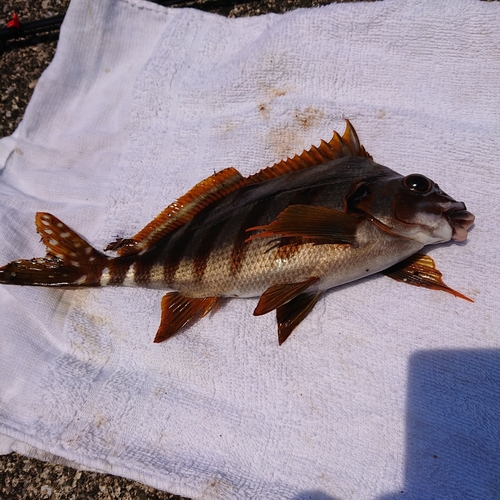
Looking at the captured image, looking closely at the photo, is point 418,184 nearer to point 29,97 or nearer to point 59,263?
point 59,263

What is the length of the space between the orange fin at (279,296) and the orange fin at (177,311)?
1.03 ft

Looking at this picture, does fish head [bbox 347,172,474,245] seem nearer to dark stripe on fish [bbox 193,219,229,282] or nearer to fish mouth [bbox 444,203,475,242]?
fish mouth [bbox 444,203,475,242]

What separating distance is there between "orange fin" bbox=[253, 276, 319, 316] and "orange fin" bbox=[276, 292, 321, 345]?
0.20 ft

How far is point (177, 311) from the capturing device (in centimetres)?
224

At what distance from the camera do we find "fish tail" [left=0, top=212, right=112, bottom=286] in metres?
2.27

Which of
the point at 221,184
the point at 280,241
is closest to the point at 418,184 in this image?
the point at 280,241

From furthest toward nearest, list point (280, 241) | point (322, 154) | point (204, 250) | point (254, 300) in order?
point (254, 300)
point (322, 154)
point (204, 250)
point (280, 241)

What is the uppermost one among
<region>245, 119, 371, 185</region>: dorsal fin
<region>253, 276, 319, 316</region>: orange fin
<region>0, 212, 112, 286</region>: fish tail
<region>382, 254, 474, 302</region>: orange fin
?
<region>245, 119, 371, 185</region>: dorsal fin

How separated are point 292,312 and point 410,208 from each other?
0.71 metres

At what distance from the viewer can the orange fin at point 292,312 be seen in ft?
6.75

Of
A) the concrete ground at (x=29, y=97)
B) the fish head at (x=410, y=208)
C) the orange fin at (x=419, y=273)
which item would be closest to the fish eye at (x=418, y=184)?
the fish head at (x=410, y=208)

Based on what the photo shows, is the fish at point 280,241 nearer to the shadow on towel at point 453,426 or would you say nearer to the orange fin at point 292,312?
the orange fin at point 292,312

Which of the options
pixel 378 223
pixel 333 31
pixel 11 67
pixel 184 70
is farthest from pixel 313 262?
pixel 11 67

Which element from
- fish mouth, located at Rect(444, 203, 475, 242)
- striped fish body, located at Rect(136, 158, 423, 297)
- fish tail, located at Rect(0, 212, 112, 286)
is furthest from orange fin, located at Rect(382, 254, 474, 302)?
fish tail, located at Rect(0, 212, 112, 286)
